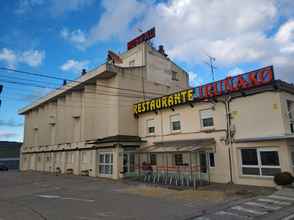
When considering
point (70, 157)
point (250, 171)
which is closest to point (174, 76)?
point (70, 157)

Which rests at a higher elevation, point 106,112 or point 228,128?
point 106,112

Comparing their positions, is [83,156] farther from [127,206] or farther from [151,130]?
[127,206]

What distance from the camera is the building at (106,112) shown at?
69.3 ft

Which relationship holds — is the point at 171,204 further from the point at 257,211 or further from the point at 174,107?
the point at 174,107

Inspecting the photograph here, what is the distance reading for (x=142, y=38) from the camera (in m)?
27.9

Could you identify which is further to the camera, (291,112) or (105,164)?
(105,164)

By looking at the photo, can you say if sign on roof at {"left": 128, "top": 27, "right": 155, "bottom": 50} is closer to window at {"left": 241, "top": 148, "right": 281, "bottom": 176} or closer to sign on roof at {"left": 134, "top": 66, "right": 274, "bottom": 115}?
sign on roof at {"left": 134, "top": 66, "right": 274, "bottom": 115}

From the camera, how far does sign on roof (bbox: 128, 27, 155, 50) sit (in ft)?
87.8

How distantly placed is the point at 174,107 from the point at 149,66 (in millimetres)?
7308

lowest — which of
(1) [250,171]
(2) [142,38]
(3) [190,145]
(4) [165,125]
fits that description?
(1) [250,171]

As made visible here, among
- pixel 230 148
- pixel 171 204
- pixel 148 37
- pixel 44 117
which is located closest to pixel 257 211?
pixel 171 204

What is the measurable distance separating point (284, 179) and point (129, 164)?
12.1m

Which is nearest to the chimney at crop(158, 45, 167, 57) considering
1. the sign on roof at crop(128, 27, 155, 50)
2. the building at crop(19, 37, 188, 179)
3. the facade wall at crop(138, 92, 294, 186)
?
the building at crop(19, 37, 188, 179)

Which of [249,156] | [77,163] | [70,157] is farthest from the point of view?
[70,157]
